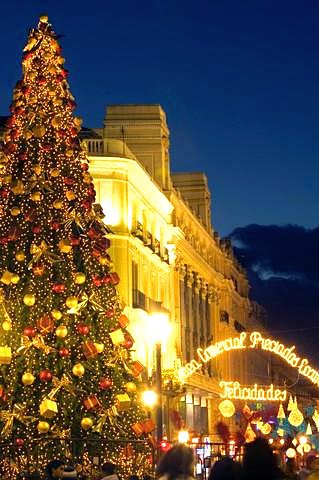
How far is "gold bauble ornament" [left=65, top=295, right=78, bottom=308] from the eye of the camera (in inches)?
882

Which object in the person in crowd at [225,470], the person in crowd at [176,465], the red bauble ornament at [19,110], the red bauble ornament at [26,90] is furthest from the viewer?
the red bauble ornament at [26,90]

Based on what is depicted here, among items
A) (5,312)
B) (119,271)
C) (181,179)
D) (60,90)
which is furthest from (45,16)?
(181,179)

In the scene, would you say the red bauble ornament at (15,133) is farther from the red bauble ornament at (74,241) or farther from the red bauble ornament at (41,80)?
the red bauble ornament at (74,241)

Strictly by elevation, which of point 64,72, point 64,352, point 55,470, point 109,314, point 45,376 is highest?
point 64,72

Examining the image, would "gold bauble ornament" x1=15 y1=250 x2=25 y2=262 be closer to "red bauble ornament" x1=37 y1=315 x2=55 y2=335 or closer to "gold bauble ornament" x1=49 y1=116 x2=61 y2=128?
"red bauble ornament" x1=37 y1=315 x2=55 y2=335

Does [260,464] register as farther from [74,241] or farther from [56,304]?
[74,241]

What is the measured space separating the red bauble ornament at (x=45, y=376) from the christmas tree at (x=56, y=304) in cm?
2

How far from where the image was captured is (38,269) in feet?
74.1

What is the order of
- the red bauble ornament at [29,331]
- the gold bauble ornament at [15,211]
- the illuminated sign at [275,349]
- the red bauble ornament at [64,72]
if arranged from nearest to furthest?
the red bauble ornament at [29,331]
the gold bauble ornament at [15,211]
the red bauble ornament at [64,72]
the illuminated sign at [275,349]

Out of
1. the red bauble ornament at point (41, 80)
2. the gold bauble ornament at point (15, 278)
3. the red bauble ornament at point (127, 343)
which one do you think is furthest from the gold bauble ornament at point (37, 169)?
the red bauble ornament at point (127, 343)

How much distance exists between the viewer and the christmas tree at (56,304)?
72.4ft

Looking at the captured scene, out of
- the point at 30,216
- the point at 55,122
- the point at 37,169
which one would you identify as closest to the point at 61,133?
the point at 55,122

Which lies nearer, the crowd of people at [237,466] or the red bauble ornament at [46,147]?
the crowd of people at [237,466]

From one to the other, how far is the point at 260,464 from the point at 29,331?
14.7 m
